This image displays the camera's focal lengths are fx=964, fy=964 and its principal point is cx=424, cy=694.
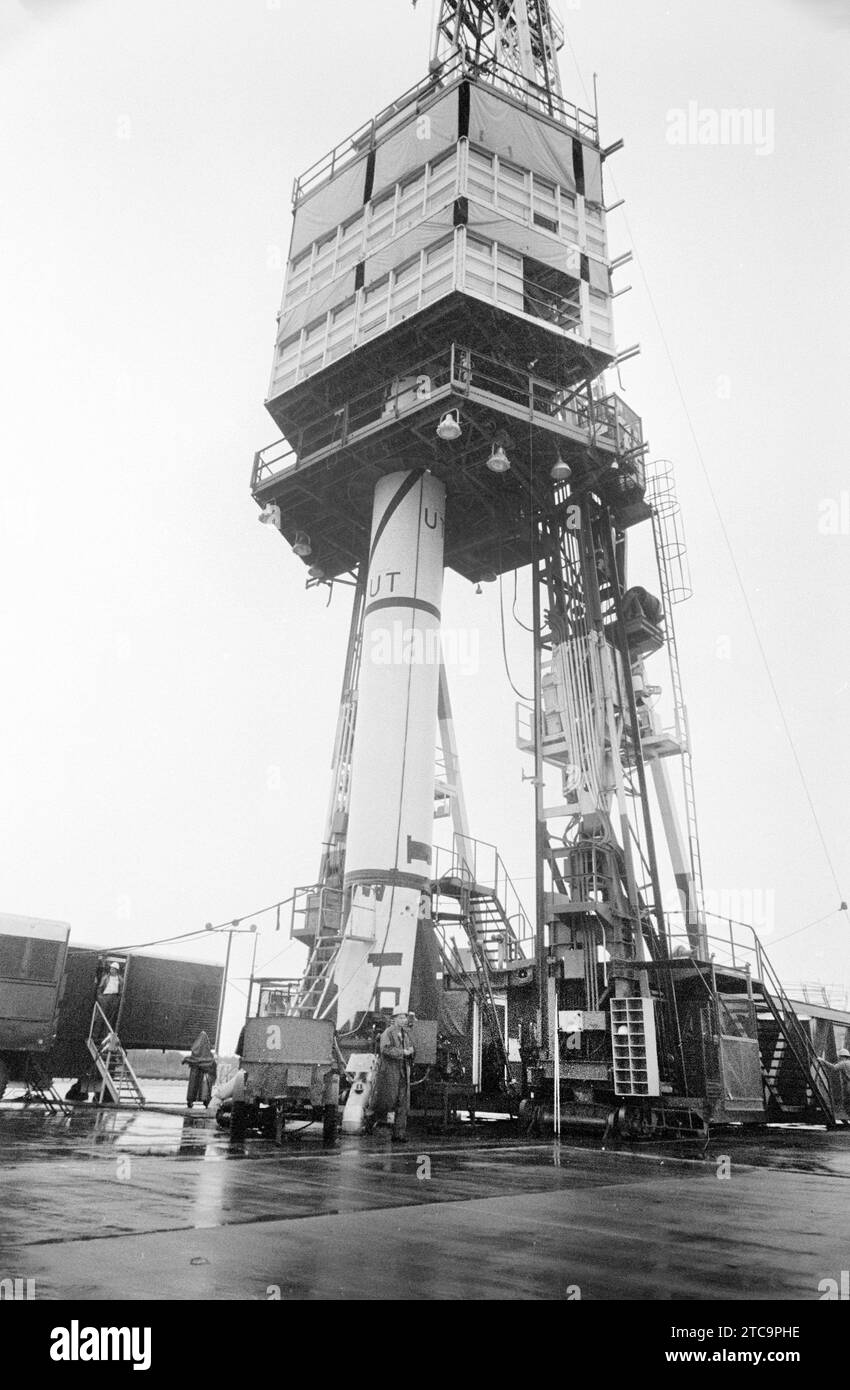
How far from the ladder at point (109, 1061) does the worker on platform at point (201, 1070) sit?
1.17 metres

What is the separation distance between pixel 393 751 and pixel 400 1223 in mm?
16006

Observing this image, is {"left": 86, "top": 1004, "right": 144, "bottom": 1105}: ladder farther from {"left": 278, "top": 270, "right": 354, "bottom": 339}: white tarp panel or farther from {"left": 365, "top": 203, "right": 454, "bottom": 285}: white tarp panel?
{"left": 365, "top": 203, "right": 454, "bottom": 285}: white tarp panel

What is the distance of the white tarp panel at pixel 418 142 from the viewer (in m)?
26.2

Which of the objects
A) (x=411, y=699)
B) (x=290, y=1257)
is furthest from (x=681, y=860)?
(x=290, y=1257)

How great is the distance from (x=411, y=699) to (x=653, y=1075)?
9.82 metres

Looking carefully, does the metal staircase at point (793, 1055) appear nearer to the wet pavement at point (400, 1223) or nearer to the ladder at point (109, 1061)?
the wet pavement at point (400, 1223)

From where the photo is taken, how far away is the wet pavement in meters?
4.94

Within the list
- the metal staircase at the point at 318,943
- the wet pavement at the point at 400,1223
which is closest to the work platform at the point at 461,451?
the metal staircase at the point at 318,943

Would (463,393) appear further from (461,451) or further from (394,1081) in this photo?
(394,1081)

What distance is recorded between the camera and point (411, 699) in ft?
76.1

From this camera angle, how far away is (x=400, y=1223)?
6879 mm

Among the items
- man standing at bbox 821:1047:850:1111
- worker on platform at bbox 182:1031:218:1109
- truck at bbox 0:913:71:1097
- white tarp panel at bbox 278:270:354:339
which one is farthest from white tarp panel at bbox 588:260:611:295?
worker on platform at bbox 182:1031:218:1109

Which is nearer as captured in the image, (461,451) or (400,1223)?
(400,1223)

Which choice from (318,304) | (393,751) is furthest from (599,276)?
(393,751)
